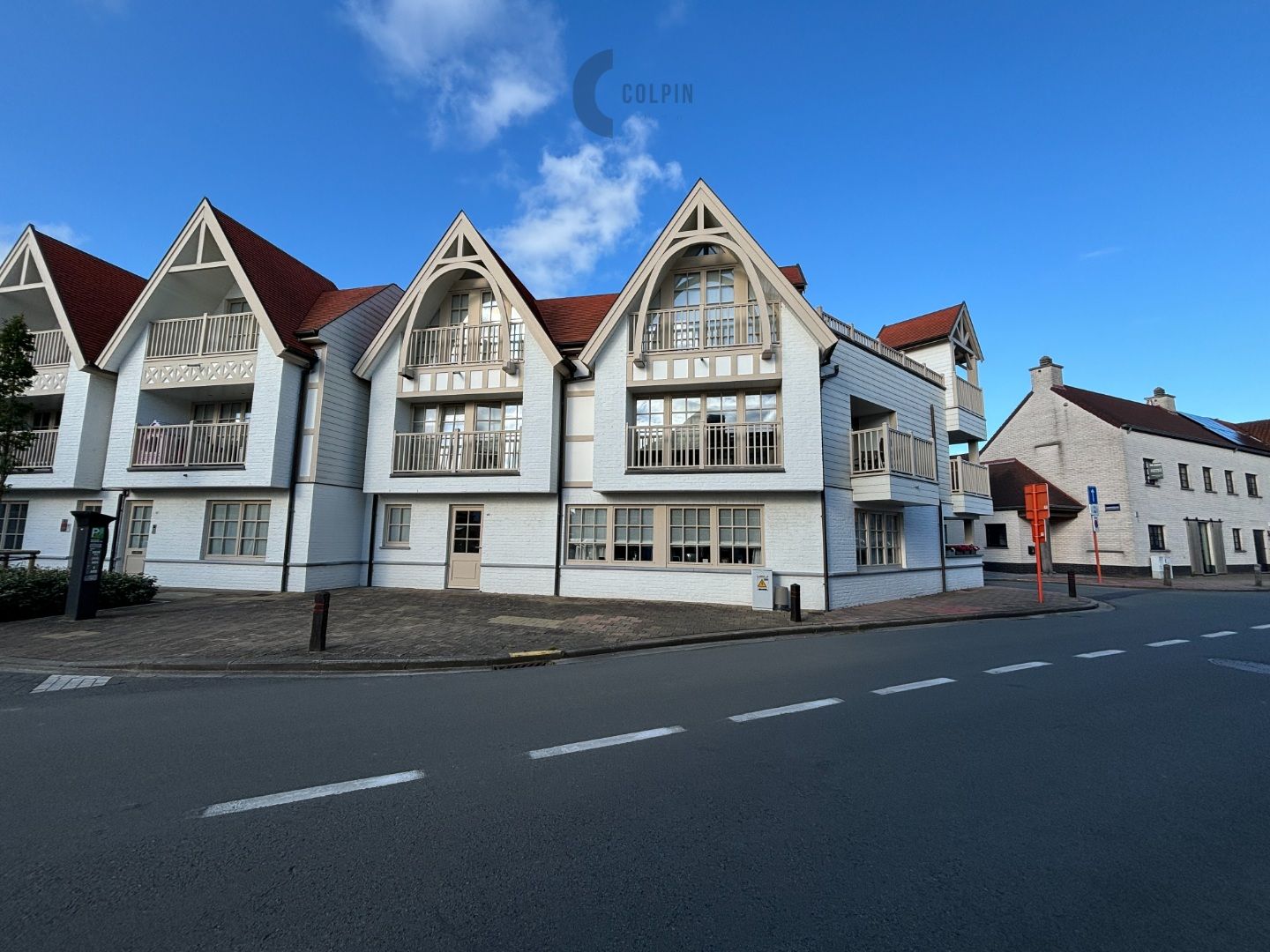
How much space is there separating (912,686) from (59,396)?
24926 mm

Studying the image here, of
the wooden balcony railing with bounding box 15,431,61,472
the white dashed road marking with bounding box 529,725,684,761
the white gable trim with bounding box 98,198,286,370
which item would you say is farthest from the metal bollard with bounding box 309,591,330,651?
the wooden balcony railing with bounding box 15,431,61,472

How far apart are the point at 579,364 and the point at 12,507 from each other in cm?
1869

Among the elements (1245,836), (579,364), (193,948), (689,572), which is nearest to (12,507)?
(579,364)

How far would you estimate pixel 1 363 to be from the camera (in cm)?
1337

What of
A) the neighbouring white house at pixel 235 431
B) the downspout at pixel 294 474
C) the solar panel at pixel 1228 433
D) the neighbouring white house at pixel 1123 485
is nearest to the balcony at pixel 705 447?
the neighbouring white house at pixel 235 431

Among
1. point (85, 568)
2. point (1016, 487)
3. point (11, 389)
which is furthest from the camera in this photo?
point (1016, 487)

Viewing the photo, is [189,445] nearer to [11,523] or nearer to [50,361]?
[50,361]

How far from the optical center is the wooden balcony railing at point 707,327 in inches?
579

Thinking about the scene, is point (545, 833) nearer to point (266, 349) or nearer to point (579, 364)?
point (579, 364)

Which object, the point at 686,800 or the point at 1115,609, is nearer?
the point at 686,800

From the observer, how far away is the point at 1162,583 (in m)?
22.9

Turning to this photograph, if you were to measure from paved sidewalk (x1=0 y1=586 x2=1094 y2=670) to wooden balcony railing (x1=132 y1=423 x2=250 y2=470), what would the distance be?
356 centimetres

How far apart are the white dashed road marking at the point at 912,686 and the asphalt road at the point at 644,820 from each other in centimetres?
12

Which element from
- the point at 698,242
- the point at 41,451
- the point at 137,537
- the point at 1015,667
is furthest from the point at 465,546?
the point at 41,451
